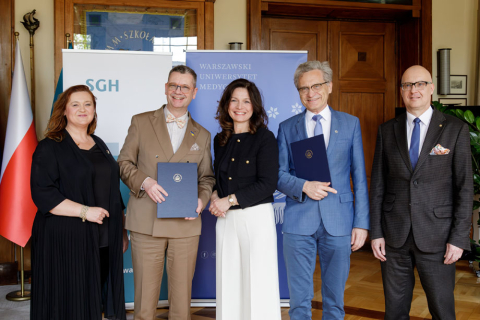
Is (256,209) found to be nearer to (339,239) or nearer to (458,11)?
(339,239)

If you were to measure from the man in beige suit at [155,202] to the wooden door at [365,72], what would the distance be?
11.3 ft

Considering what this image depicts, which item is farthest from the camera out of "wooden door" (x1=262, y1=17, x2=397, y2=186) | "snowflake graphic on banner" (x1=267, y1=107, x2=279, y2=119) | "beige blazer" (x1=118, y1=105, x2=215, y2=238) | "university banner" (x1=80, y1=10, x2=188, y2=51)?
"wooden door" (x1=262, y1=17, x2=397, y2=186)

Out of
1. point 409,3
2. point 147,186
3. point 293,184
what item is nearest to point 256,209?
point 293,184

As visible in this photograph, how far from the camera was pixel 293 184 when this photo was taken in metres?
2.38

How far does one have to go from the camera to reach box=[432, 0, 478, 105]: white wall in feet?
18.6

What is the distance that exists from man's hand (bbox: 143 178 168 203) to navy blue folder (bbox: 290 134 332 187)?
2.44ft

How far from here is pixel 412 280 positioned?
7.91 feet

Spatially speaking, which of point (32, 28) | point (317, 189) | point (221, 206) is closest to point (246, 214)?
point (221, 206)

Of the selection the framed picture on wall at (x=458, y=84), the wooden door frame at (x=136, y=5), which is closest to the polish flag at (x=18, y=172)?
the wooden door frame at (x=136, y=5)

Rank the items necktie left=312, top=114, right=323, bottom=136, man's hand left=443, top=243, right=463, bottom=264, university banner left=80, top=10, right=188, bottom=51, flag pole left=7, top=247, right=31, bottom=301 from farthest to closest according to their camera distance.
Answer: university banner left=80, top=10, right=188, bottom=51 → flag pole left=7, top=247, right=31, bottom=301 → necktie left=312, top=114, right=323, bottom=136 → man's hand left=443, top=243, right=463, bottom=264

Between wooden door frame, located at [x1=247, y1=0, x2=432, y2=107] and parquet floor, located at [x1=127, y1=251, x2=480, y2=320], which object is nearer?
parquet floor, located at [x1=127, y1=251, x2=480, y2=320]

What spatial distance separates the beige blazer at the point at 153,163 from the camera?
2.59 metres

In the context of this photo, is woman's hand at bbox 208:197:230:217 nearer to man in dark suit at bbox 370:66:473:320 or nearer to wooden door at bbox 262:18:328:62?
man in dark suit at bbox 370:66:473:320

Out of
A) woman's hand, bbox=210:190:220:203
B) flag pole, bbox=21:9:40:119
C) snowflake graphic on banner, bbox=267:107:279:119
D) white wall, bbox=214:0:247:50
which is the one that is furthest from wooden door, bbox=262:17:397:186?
woman's hand, bbox=210:190:220:203
